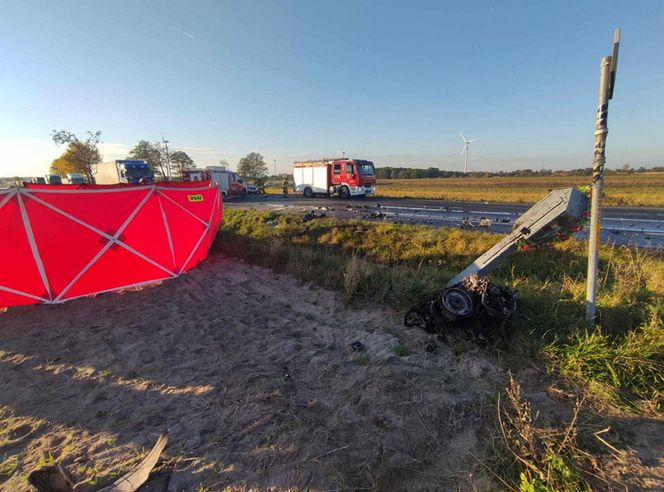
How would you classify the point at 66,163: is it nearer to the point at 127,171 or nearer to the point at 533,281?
the point at 127,171

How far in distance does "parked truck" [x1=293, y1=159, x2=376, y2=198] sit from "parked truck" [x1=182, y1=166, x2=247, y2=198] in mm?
7550

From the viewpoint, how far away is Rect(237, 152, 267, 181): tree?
7119cm

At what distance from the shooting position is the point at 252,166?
71.2m

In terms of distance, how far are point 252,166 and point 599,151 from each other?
73.2 metres

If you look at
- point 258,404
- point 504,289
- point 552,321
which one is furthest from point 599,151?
point 258,404

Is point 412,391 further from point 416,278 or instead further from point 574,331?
point 416,278

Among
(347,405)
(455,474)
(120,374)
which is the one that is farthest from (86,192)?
(455,474)

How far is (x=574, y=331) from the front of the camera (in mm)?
3600

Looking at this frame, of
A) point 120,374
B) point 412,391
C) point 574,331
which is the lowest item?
point 120,374

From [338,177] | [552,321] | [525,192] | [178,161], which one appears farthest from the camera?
[178,161]

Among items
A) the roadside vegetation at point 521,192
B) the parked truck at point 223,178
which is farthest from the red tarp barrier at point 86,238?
the parked truck at point 223,178

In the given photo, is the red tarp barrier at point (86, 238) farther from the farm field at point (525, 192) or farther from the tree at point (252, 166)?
the tree at point (252, 166)

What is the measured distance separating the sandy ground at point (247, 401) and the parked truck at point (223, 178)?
2589cm

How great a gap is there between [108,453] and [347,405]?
88.2 inches
